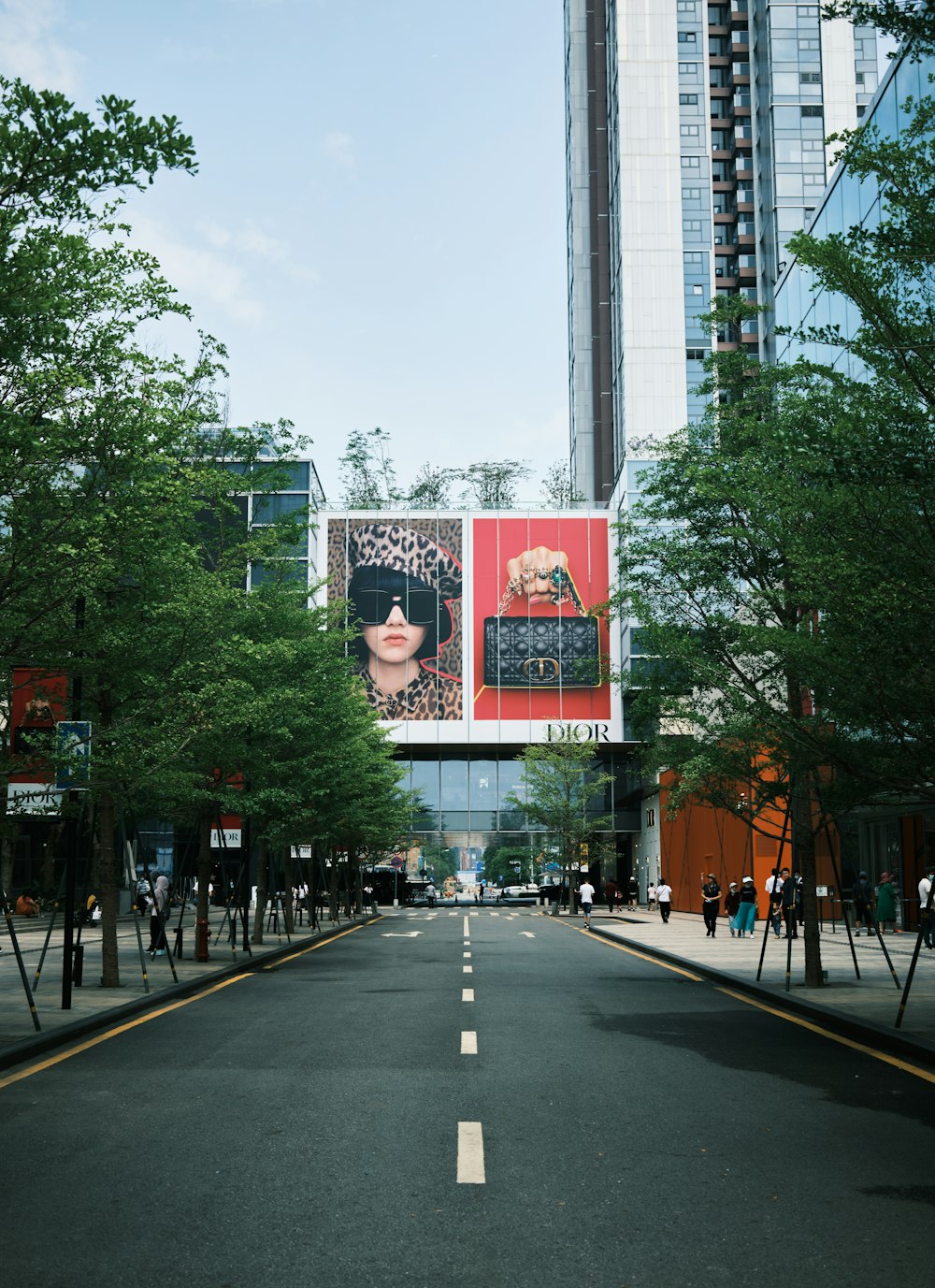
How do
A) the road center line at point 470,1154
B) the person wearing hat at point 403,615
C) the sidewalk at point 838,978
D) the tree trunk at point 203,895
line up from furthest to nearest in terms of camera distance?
1. the person wearing hat at point 403,615
2. the tree trunk at point 203,895
3. the sidewalk at point 838,978
4. the road center line at point 470,1154

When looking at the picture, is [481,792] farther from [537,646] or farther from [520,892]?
[537,646]

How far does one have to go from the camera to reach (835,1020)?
15734 millimetres

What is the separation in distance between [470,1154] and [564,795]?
217 feet

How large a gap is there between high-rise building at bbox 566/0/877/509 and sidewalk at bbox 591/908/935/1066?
67073 mm

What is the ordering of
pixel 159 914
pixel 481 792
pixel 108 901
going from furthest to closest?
pixel 481 792, pixel 159 914, pixel 108 901

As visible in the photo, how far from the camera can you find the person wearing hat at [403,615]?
83.8 metres

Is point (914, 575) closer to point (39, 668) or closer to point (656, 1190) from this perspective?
point (656, 1190)

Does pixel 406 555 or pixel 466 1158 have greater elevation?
pixel 406 555

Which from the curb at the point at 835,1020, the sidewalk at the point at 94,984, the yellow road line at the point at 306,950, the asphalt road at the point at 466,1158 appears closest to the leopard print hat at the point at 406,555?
the yellow road line at the point at 306,950

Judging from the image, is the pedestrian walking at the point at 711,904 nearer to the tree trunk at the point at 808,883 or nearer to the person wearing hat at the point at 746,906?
the person wearing hat at the point at 746,906

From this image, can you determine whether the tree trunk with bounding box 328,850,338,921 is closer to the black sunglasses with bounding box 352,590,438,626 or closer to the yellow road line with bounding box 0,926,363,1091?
the yellow road line with bounding box 0,926,363,1091

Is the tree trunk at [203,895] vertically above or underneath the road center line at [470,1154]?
above

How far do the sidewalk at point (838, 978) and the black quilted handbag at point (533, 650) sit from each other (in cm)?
4089

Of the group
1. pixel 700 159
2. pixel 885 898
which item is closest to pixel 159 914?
pixel 885 898
